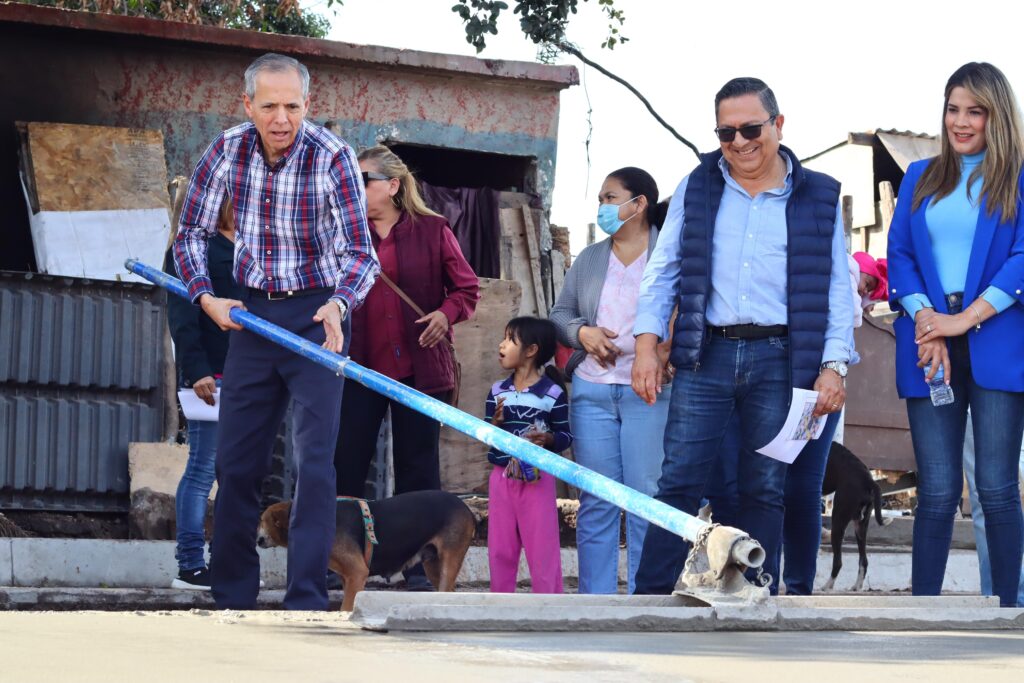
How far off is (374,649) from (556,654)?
16.3 inches

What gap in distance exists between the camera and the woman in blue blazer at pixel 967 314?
5.46 metres

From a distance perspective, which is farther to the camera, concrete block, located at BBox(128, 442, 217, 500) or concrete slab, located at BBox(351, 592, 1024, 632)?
concrete block, located at BBox(128, 442, 217, 500)

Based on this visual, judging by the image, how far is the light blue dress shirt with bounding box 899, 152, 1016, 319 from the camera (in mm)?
5645

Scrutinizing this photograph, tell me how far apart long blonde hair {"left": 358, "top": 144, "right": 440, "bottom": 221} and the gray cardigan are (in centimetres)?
80

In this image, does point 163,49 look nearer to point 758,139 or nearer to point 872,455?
point 872,455

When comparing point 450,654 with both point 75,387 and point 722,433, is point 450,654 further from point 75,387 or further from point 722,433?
point 75,387

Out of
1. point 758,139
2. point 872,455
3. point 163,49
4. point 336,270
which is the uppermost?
point 163,49

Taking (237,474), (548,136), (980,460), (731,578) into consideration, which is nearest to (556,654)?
(731,578)

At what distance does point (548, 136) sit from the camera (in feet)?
43.4

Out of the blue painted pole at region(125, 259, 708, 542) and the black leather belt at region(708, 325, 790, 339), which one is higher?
the black leather belt at region(708, 325, 790, 339)

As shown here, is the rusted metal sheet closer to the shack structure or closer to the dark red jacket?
the shack structure

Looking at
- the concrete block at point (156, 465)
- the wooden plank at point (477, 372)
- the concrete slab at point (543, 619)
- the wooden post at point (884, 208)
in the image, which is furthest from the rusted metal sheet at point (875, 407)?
the wooden post at point (884, 208)

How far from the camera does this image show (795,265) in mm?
5453

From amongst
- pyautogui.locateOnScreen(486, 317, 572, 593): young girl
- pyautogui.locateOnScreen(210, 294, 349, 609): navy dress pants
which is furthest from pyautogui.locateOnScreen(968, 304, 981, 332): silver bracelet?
pyautogui.locateOnScreen(210, 294, 349, 609): navy dress pants
